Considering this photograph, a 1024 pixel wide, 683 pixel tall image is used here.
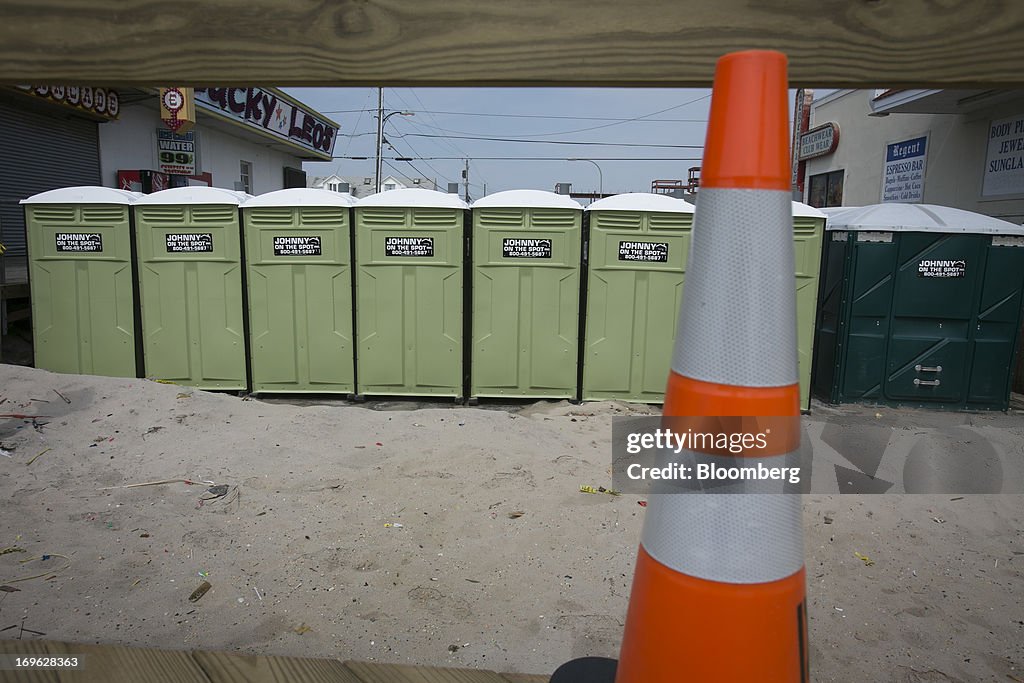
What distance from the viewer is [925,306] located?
24.9 feet

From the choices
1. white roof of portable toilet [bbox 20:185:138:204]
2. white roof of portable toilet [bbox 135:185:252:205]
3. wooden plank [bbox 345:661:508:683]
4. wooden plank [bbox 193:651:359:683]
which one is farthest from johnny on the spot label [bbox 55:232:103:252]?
wooden plank [bbox 345:661:508:683]

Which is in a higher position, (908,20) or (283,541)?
(908,20)

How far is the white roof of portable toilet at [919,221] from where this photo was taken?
738 centimetres

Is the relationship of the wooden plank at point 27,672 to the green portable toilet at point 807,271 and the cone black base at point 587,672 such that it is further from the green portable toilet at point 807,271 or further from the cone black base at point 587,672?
the green portable toilet at point 807,271

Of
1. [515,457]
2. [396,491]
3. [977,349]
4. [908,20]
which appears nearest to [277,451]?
[396,491]

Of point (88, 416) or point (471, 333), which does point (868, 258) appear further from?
point (88, 416)

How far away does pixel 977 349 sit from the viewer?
7625 mm

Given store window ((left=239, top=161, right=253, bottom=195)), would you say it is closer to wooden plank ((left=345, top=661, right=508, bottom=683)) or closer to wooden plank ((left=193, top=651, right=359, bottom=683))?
wooden plank ((left=193, top=651, right=359, bottom=683))

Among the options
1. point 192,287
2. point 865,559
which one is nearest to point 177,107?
point 192,287

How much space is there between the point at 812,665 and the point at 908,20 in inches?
92.0

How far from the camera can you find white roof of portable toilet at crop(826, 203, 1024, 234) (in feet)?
24.2

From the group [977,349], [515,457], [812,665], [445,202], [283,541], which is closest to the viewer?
[812,665]

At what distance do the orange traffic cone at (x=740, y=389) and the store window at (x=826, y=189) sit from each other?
1782 cm

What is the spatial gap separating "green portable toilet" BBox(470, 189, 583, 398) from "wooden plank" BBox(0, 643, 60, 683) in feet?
17.9
